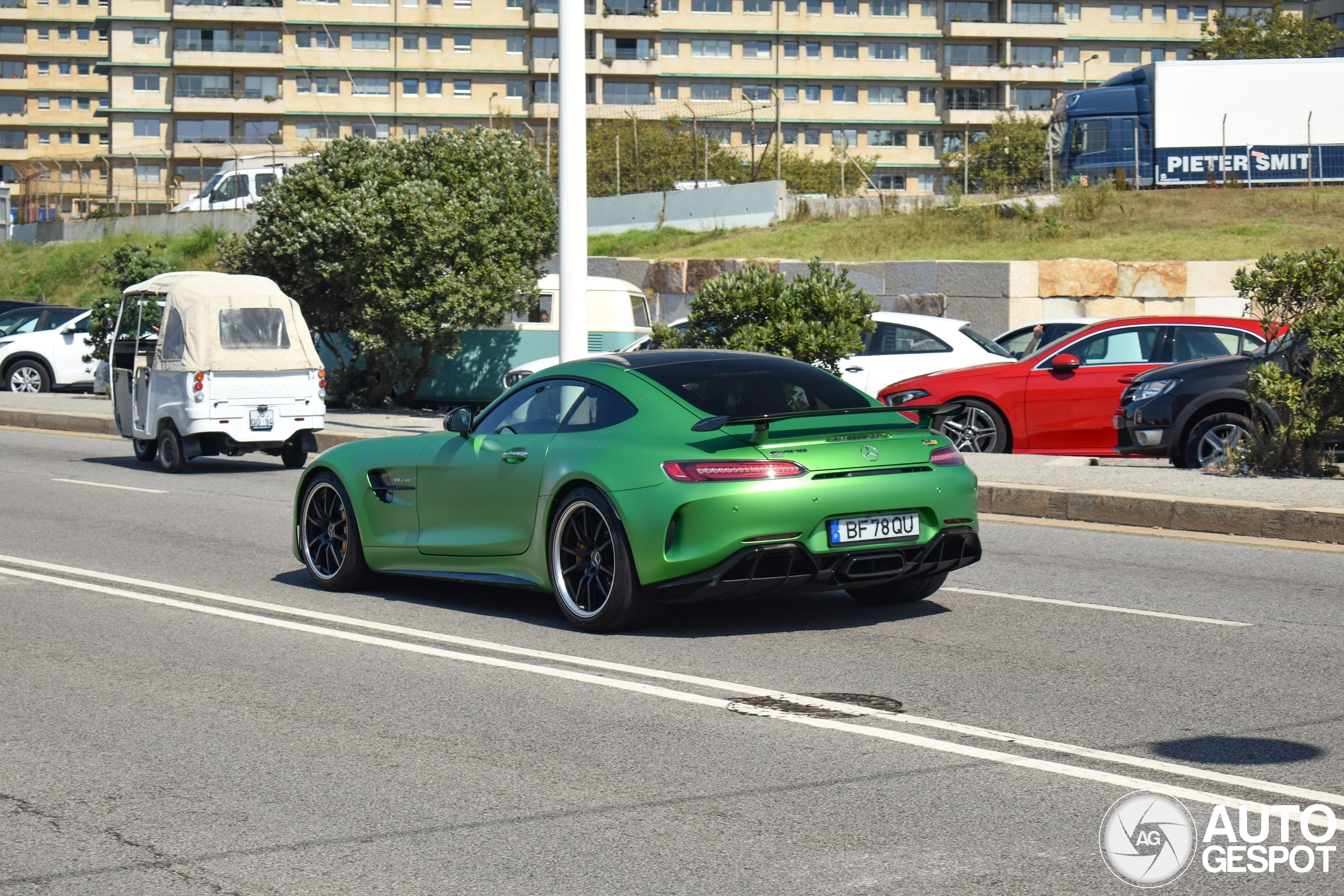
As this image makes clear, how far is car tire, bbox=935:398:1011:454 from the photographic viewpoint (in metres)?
16.6

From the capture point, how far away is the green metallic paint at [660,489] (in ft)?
24.5

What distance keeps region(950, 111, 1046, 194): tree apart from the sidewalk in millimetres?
41880

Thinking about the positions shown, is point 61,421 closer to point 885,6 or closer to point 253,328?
point 253,328

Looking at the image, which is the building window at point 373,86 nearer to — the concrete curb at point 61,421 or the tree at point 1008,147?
the tree at point 1008,147

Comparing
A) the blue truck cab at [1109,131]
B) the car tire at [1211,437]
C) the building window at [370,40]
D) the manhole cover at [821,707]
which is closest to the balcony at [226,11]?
the building window at [370,40]

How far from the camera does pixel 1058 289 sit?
85.3 feet

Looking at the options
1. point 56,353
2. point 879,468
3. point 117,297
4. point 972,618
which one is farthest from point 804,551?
point 56,353

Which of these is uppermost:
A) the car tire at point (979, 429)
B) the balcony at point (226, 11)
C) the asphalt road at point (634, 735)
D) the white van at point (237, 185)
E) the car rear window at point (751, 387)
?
the balcony at point (226, 11)

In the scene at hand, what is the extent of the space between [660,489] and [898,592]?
194 centimetres

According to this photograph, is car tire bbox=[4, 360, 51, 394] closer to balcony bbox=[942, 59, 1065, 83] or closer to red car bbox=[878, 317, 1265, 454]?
red car bbox=[878, 317, 1265, 454]

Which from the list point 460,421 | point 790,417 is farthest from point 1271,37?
point 790,417

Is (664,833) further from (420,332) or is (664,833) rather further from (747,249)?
(747,249)

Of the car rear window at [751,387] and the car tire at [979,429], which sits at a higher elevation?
the car rear window at [751,387]

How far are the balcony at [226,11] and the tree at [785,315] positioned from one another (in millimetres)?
80811
